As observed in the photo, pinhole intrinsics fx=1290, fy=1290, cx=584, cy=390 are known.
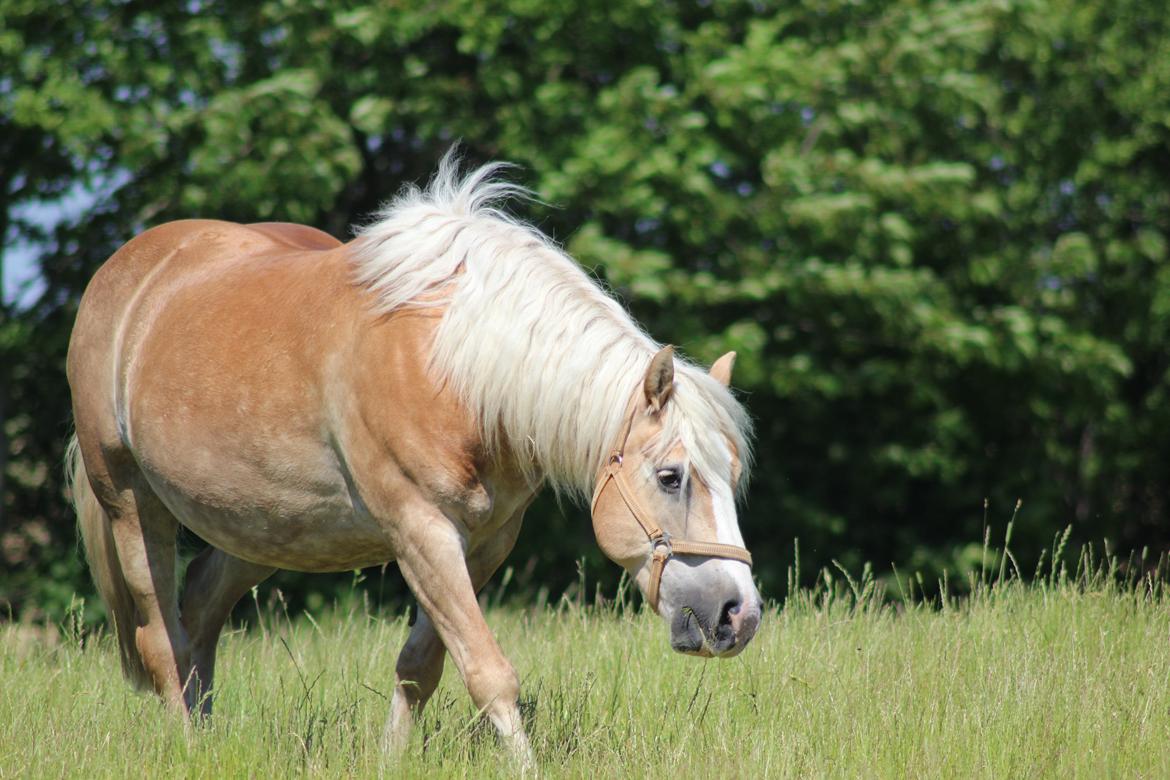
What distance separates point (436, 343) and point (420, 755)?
1.18 meters

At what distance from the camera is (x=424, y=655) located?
13.8 ft

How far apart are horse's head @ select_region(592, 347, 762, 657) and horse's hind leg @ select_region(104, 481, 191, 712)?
1969 mm

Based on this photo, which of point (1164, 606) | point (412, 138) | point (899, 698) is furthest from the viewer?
point (412, 138)

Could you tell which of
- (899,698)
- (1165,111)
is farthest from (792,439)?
(899,698)

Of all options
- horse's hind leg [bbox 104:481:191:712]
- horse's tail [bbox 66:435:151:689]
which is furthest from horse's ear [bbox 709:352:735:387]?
horse's tail [bbox 66:435:151:689]

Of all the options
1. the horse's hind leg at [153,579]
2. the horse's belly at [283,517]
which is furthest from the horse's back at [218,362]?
the horse's hind leg at [153,579]

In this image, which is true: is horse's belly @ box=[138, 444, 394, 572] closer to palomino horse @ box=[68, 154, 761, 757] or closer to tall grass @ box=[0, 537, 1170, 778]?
palomino horse @ box=[68, 154, 761, 757]

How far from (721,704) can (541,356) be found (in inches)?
55.3

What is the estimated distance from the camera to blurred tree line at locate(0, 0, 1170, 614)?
8758 mm

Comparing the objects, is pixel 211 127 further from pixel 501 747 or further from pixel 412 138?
pixel 501 747

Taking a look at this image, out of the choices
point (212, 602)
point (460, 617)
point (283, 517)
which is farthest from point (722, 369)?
point (212, 602)

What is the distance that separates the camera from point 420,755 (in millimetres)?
3619

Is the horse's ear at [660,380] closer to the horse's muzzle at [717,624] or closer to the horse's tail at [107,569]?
the horse's muzzle at [717,624]

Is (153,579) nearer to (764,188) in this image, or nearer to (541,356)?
(541,356)
